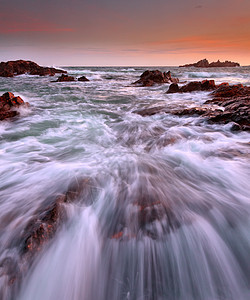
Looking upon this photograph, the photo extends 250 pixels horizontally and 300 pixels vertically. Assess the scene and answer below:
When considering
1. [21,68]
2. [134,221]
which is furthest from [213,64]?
[134,221]

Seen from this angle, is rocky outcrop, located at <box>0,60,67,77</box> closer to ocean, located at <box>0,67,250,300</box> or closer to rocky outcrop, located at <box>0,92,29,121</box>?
rocky outcrop, located at <box>0,92,29,121</box>

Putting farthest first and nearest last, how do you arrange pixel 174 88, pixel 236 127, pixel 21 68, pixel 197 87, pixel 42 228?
pixel 21 68, pixel 174 88, pixel 197 87, pixel 236 127, pixel 42 228

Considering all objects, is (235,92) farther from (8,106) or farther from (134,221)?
(8,106)

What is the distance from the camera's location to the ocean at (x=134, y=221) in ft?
4.81

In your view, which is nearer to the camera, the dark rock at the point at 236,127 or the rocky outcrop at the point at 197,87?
the dark rock at the point at 236,127

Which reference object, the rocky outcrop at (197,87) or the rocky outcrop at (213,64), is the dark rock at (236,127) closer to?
the rocky outcrop at (197,87)

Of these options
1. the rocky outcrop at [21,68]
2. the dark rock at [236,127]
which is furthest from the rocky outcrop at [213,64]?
the dark rock at [236,127]

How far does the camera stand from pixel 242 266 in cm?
154

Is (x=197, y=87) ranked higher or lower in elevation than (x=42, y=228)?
lower

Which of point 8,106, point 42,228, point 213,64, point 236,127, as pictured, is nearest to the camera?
point 42,228

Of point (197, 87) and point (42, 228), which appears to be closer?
point (42, 228)

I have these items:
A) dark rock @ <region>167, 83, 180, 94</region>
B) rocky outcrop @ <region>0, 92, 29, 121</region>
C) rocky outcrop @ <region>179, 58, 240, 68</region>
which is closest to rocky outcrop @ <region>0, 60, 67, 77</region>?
dark rock @ <region>167, 83, 180, 94</region>

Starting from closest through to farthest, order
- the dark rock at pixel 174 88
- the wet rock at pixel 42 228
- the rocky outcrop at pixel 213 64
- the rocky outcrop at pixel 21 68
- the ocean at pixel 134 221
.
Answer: the ocean at pixel 134 221 < the wet rock at pixel 42 228 < the dark rock at pixel 174 88 < the rocky outcrop at pixel 21 68 < the rocky outcrop at pixel 213 64

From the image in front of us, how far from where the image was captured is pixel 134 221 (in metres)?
1.98
